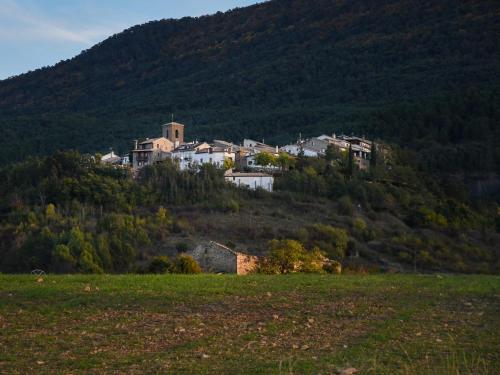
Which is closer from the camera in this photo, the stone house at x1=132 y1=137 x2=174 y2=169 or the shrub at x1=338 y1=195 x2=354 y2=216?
the shrub at x1=338 y1=195 x2=354 y2=216

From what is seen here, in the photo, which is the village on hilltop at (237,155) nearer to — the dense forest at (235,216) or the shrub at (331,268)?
the dense forest at (235,216)

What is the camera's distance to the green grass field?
12.0m

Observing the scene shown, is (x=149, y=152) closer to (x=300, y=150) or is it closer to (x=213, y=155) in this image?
(x=213, y=155)

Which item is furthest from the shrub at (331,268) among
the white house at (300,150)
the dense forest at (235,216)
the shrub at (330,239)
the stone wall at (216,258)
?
the white house at (300,150)

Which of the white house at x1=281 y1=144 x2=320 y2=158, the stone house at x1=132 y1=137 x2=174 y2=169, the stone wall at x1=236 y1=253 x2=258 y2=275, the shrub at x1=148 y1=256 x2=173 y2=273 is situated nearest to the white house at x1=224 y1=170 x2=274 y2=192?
the white house at x1=281 y1=144 x2=320 y2=158

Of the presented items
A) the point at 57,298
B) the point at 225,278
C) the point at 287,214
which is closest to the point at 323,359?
the point at 57,298

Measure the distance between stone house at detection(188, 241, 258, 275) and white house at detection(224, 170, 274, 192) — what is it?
3776 cm

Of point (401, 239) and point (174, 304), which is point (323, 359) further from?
point (401, 239)

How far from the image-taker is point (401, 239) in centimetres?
6284

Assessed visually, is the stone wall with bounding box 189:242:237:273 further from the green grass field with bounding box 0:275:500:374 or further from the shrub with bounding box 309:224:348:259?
the shrub with bounding box 309:224:348:259

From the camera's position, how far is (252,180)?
76500 millimetres

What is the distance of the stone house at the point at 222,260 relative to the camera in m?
34.0

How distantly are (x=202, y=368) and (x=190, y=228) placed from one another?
4933 centimetres

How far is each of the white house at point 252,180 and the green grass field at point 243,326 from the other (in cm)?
5500
